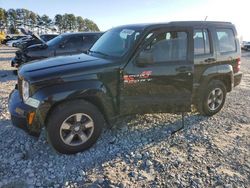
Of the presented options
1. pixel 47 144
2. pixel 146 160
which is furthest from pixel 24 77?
pixel 146 160

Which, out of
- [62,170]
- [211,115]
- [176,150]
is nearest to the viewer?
[62,170]

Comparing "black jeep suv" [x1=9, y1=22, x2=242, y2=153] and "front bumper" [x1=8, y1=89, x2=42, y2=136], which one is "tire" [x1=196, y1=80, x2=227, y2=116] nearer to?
"black jeep suv" [x1=9, y1=22, x2=242, y2=153]

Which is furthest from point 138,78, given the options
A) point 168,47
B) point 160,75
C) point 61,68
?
point 61,68

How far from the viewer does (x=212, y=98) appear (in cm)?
625

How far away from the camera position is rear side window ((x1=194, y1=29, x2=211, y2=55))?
5610mm

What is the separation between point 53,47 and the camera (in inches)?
460

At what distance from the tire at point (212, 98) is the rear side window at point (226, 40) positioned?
0.73 meters

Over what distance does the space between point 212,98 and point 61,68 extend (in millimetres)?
3429

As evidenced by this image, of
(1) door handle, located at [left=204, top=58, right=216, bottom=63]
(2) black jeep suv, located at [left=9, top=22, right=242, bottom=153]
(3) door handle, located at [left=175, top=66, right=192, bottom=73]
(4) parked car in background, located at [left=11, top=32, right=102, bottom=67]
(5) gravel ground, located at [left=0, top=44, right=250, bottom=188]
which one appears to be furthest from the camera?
(4) parked car in background, located at [left=11, top=32, right=102, bottom=67]

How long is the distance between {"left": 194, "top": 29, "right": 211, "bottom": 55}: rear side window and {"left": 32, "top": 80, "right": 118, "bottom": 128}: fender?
206 cm

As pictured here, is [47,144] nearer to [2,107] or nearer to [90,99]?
[90,99]

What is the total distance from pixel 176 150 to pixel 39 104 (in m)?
2.28

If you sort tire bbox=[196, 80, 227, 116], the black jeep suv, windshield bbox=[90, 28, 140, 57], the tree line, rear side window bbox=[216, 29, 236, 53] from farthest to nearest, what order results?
the tree line
rear side window bbox=[216, 29, 236, 53]
tire bbox=[196, 80, 227, 116]
windshield bbox=[90, 28, 140, 57]
the black jeep suv

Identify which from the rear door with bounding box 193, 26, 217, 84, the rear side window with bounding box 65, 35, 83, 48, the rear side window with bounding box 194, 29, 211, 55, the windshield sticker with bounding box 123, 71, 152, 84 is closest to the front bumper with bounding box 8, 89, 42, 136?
the windshield sticker with bounding box 123, 71, 152, 84
